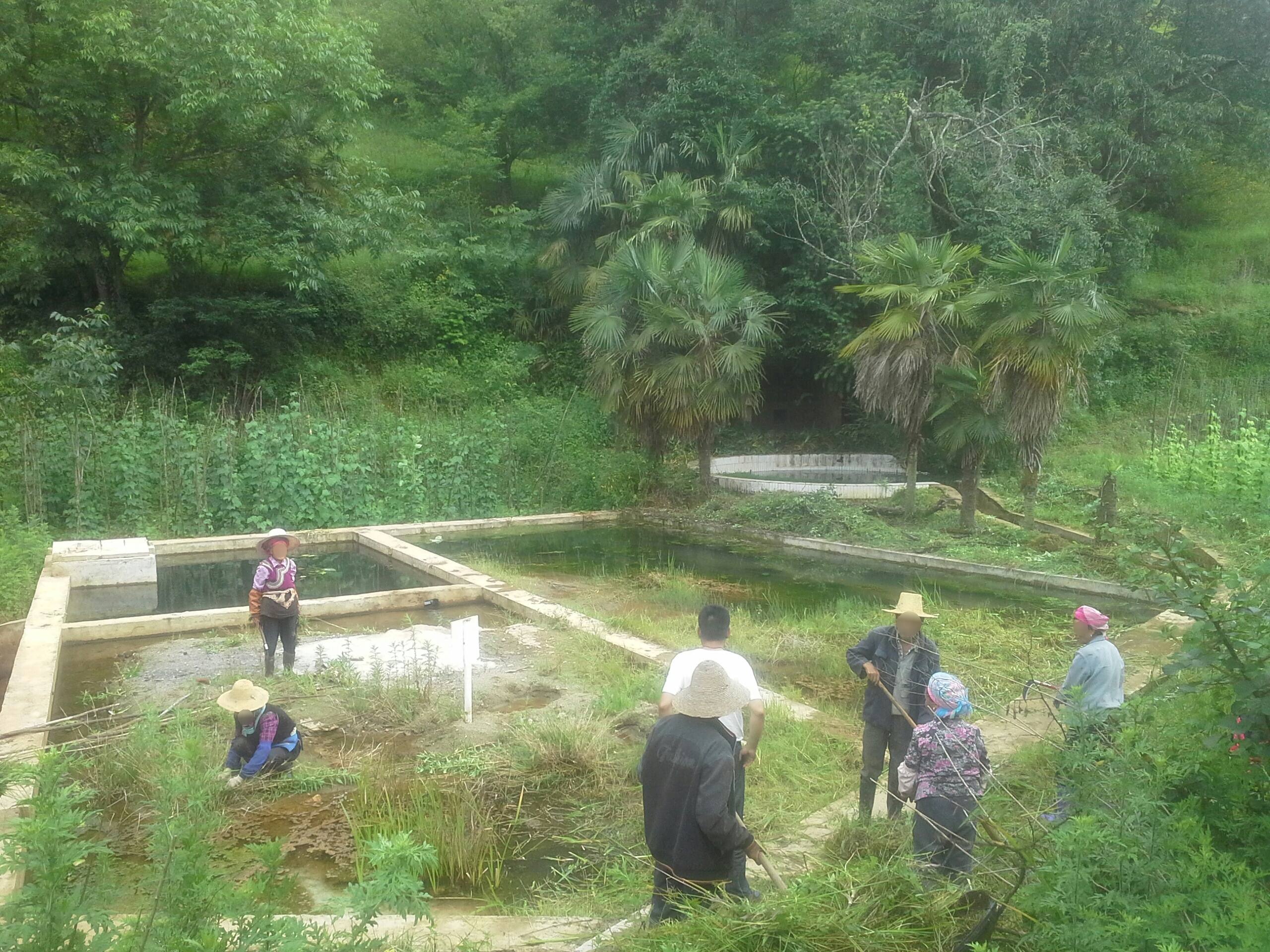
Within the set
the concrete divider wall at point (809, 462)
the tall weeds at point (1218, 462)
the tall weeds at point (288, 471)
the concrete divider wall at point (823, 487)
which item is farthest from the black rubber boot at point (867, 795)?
the concrete divider wall at point (809, 462)

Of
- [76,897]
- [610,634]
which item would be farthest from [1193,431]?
[76,897]

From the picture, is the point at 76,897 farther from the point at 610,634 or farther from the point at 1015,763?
the point at 610,634

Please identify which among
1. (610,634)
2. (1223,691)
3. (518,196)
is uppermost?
(518,196)

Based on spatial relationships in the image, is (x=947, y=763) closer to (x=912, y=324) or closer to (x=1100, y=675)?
(x=1100, y=675)

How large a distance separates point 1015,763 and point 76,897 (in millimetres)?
4563

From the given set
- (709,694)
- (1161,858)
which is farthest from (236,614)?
(1161,858)

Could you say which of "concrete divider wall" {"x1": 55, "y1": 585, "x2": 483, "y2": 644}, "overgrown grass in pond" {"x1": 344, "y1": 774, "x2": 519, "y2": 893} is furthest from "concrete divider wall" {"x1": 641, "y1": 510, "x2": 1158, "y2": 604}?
"overgrown grass in pond" {"x1": 344, "y1": 774, "x2": 519, "y2": 893}

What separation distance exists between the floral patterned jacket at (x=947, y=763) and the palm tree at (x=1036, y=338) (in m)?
11.1

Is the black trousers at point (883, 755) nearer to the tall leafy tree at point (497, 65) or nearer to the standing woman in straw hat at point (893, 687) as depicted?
the standing woman in straw hat at point (893, 687)

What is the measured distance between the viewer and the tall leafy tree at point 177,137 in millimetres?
18781

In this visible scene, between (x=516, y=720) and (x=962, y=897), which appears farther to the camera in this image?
(x=516, y=720)

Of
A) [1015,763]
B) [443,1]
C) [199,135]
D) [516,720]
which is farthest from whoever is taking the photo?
[443,1]

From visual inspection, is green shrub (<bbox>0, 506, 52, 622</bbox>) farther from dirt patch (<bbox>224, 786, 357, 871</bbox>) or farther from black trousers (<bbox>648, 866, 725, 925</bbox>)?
black trousers (<bbox>648, 866, 725, 925</bbox>)

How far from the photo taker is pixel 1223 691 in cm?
355
